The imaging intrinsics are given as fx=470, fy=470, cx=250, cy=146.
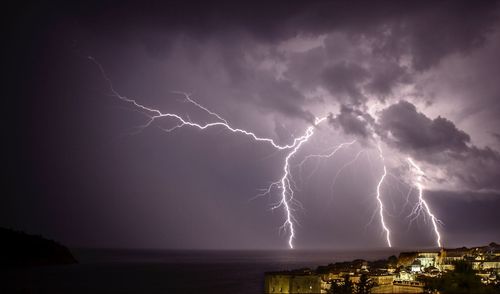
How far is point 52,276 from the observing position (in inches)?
2763

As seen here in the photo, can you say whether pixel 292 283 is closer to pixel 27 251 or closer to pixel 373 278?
pixel 373 278

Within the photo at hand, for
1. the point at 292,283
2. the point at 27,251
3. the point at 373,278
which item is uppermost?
the point at 373,278

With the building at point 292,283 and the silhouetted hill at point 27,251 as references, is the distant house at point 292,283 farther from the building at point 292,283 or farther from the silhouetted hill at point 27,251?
the silhouetted hill at point 27,251

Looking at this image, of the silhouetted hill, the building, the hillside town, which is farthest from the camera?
the silhouetted hill

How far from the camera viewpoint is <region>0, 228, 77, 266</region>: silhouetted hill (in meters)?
96.7

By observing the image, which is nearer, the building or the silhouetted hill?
the building

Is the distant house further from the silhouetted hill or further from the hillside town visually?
the silhouetted hill

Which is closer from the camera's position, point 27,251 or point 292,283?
point 292,283

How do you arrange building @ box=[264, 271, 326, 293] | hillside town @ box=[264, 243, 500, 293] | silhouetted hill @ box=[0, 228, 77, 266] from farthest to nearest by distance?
1. silhouetted hill @ box=[0, 228, 77, 266]
2. hillside town @ box=[264, 243, 500, 293]
3. building @ box=[264, 271, 326, 293]

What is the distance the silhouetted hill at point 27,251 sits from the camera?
317 feet

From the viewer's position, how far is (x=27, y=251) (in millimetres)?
101688

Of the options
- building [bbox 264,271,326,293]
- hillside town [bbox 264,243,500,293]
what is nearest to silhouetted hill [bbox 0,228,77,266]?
hillside town [bbox 264,243,500,293]

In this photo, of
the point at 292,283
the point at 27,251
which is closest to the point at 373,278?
the point at 292,283

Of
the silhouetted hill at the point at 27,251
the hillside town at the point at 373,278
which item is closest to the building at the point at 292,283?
the hillside town at the point at 373,278
